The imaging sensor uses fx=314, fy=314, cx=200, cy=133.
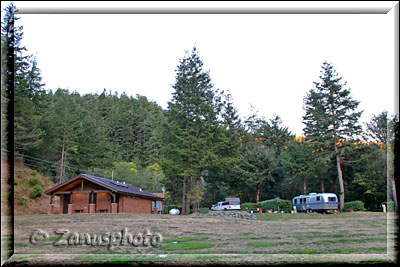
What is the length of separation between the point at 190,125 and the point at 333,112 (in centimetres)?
1523

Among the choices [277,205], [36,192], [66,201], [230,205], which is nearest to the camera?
[66,201]

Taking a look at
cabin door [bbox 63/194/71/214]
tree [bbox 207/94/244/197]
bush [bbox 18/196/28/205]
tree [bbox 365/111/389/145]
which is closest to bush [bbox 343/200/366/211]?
tree [bbox 365/111/389/145]

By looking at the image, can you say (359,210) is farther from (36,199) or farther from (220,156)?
(36,199)

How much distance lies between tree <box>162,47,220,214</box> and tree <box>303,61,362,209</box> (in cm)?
1096

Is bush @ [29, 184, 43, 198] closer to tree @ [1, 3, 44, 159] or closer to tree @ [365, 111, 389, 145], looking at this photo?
tree @ [1, 3, 44, 159]

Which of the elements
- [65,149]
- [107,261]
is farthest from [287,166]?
[107,261]

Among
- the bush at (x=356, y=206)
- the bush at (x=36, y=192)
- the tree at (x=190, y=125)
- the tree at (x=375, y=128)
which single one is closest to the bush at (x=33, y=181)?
the bush at (x=36, y=192)

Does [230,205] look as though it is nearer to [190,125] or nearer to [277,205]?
[277,205]

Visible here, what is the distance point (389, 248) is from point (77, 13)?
790cm

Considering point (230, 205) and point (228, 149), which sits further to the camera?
point (230, 205)

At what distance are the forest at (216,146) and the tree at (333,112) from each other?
0.10m

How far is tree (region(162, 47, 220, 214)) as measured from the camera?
93.5 feet

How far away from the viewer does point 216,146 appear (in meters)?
30.0

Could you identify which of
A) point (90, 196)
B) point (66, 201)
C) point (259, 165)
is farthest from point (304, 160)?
point (66, 201)
